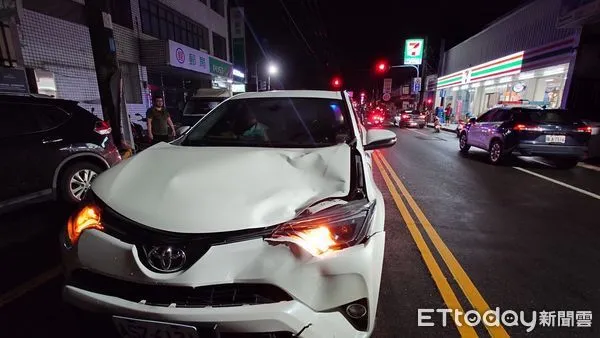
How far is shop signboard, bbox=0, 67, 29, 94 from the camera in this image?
28.6 feet

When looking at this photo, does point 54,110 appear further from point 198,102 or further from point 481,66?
point 481,66

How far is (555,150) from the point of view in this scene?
332 inches

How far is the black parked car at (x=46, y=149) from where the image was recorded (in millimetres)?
4363

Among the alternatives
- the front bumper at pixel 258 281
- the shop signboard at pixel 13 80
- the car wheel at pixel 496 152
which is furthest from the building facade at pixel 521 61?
the shop signboard at pixel 13 80

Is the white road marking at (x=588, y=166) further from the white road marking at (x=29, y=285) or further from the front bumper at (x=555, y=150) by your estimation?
the white road marking at (x=29, y=285)

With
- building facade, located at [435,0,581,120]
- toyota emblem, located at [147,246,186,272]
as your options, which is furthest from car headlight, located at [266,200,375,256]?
building facade, located at [435,0,581,120]

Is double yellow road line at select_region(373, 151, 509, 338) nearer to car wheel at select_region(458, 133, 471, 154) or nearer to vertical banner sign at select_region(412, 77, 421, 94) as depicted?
car wheel at select_region(458, 133, 471, 154)

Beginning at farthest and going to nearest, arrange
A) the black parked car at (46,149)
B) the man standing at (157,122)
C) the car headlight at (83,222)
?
the man standing at (157,122)
the black parked car at (46,149)
the car headlight at (83,222)

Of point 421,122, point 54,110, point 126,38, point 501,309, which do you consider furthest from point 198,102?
point 421,122

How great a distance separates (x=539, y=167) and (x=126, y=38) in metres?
17.3

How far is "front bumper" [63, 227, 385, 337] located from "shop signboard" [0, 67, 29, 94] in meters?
9.70

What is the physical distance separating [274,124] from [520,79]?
23327 mm

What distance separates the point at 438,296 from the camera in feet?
9.68

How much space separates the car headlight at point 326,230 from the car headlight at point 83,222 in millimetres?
1057
